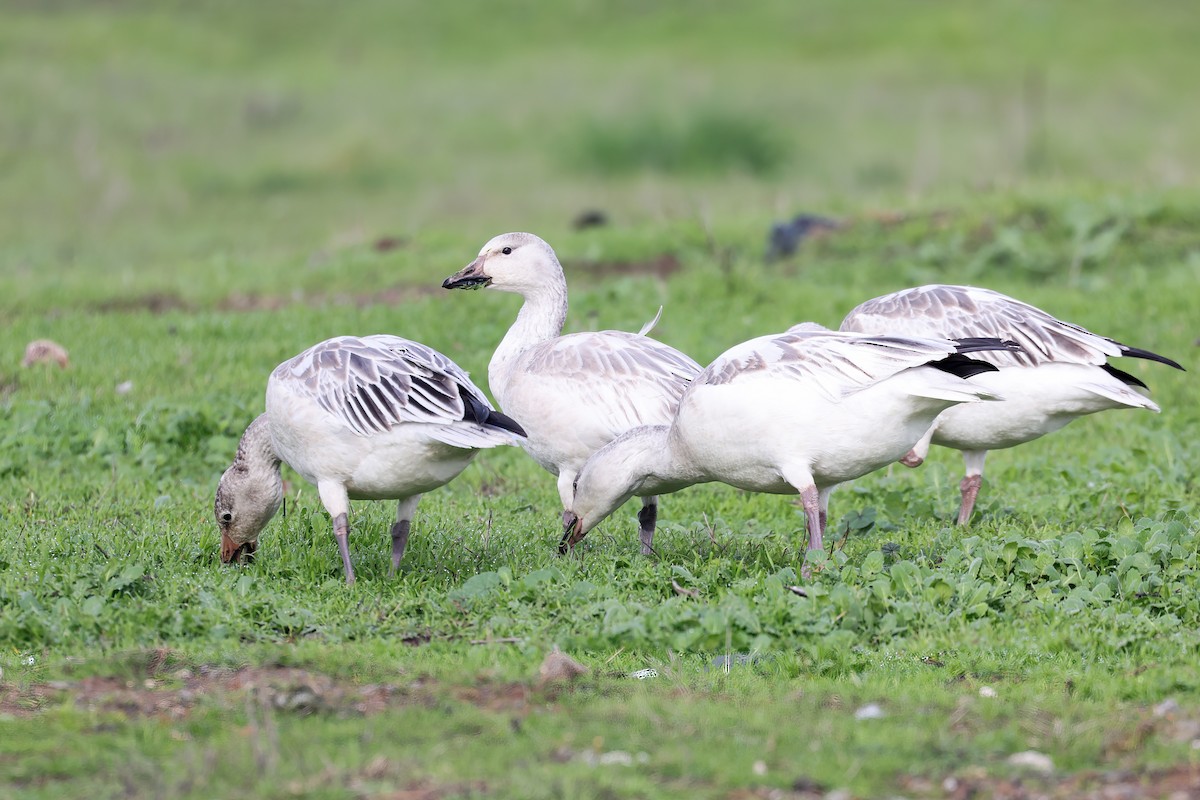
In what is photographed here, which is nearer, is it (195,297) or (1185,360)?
(1185,360)

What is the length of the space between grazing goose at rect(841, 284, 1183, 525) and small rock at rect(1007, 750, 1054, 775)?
316 centimetres

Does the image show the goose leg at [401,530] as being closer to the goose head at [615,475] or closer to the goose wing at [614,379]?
the goose head at [615,475]

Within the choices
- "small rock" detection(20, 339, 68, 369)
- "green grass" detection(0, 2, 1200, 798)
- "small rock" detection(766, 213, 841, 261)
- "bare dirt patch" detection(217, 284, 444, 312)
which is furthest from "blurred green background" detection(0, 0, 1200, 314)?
"small rock" detection(20, 339, 68, 369)

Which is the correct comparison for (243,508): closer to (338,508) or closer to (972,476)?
(338,508)

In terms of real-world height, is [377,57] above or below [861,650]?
above

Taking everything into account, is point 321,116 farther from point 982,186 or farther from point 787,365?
point 787,365

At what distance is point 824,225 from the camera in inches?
575

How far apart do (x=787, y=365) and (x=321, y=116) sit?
66.9ft

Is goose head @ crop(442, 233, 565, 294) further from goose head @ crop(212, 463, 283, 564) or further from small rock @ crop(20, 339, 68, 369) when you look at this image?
small rock @ crop(20, 339, 68, 369)

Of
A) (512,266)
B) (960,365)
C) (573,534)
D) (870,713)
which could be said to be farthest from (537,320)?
(870,713)

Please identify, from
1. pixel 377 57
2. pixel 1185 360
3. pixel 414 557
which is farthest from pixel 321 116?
pixel 414 557

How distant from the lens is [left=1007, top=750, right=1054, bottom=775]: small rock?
4309 mm

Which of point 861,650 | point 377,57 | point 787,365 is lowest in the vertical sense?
point 861,650

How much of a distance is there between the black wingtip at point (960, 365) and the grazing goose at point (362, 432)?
1.92 metres
